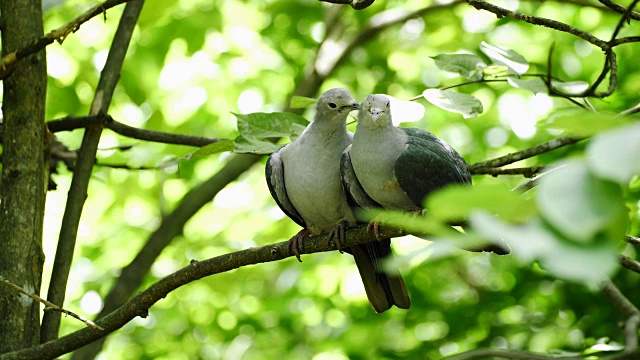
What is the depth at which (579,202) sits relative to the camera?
2.85 ft

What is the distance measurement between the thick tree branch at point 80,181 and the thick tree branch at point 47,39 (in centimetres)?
48

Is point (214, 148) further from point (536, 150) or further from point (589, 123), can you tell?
point (589, 123)

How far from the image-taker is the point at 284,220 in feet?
17.1

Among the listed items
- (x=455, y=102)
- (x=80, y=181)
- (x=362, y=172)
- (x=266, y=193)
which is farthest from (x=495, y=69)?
(x=266, y=193)

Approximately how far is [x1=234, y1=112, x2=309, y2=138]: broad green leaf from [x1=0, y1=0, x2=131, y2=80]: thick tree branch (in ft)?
2.11

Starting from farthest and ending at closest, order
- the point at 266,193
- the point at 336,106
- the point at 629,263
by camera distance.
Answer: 1. the point at 266,193
2. the point at 336,106
3. the point at 629,263

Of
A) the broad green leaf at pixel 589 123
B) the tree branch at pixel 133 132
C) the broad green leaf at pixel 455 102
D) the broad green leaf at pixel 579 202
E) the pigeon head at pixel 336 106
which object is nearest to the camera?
the broad green leaf at pixel 579 202

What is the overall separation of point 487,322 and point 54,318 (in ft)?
8.91

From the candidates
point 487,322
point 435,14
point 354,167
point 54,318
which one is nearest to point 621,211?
point 354,167

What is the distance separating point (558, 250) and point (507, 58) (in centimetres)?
215

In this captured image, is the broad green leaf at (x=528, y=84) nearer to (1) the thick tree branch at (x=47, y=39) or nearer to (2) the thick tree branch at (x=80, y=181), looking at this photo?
(1) the thick tree branch at (x=47, y=39)

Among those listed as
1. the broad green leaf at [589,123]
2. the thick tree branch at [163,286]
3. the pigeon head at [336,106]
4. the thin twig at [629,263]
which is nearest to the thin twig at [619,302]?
the thin twig at [629,263]

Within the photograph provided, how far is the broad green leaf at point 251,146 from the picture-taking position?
2.72m

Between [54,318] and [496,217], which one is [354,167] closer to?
[54,318]
